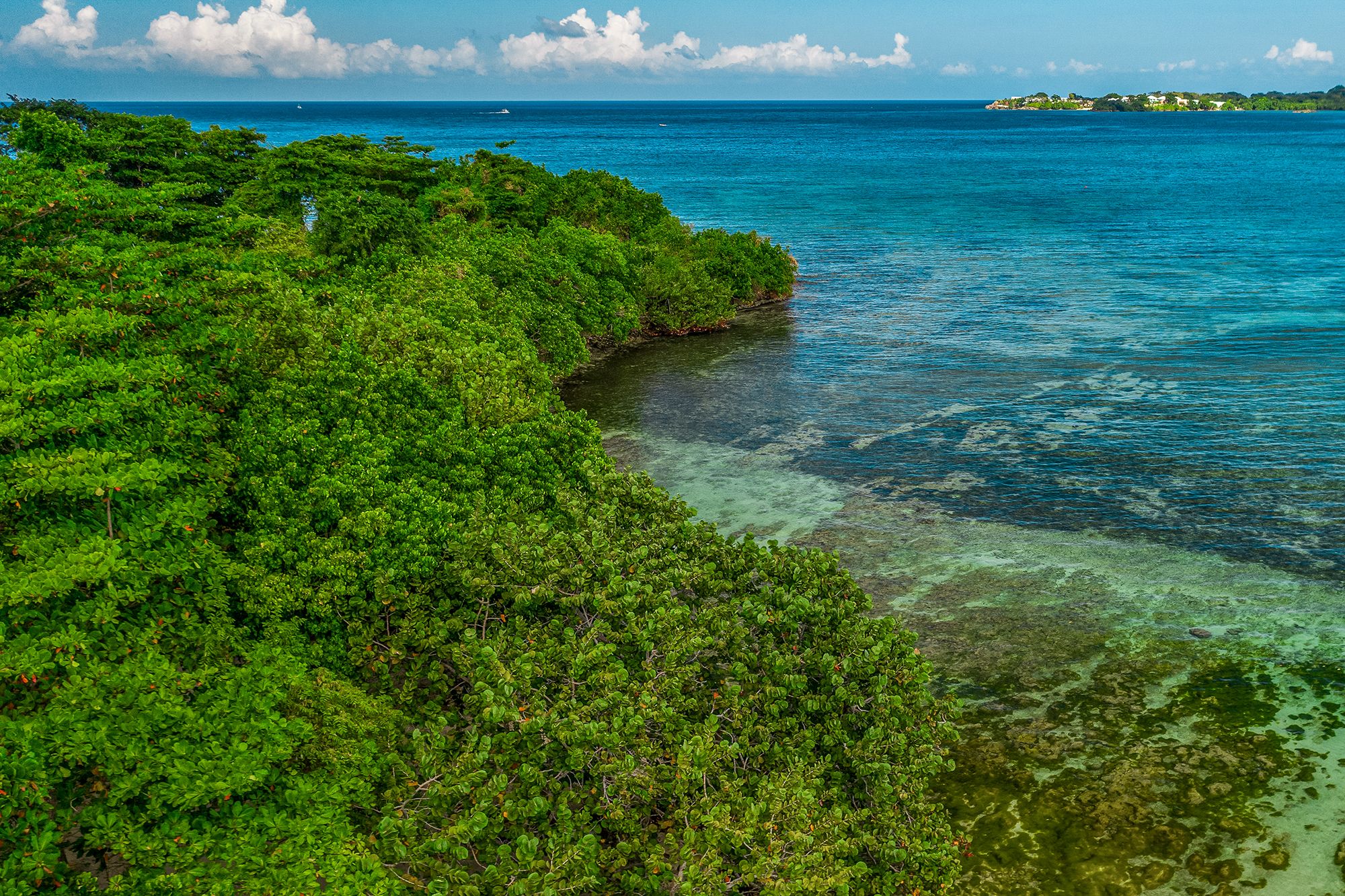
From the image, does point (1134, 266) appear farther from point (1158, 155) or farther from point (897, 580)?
point (1158, 155)

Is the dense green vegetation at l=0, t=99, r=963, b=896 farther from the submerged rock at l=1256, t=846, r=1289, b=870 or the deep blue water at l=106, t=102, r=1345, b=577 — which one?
the deep blue water at l=106, t=102, r=1345, b=577

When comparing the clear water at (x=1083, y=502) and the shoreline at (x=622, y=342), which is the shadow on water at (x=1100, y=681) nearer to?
the clear water at (x=1083, y=502)

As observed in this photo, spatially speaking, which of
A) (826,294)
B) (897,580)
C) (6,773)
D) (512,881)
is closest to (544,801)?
(512,881)

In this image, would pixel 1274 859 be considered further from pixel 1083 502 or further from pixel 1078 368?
pixel 1078 368

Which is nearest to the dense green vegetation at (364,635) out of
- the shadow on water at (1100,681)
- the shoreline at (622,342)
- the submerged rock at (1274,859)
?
the shadow on water at (1100,681)

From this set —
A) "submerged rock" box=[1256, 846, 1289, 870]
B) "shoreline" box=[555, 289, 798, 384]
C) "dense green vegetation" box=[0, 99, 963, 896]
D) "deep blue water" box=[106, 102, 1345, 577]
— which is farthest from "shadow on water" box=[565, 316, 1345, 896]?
"shoreline" box=[555, 289, 798, 384]

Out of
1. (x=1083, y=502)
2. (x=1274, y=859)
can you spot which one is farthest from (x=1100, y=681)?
(x=1083, y=502)
